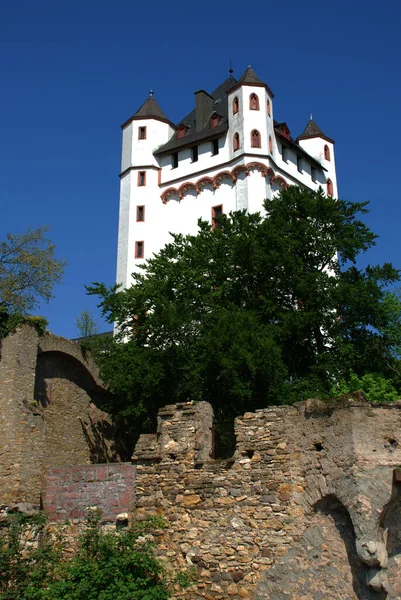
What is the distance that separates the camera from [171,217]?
38906 millimetres

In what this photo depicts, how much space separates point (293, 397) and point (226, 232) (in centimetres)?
843

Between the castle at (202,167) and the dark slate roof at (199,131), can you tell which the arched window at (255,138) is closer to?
the castle at (202,167)

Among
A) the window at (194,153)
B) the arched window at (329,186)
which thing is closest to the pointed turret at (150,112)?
the window at (194,153)

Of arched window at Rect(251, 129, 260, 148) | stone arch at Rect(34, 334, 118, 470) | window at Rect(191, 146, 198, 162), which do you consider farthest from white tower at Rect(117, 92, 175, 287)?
stone arch at Rect(34, 334, 118, 470)

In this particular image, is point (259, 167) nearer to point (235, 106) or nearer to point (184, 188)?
point (235, 106)

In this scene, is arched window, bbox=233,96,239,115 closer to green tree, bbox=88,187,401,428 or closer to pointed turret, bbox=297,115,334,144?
pointed turret, bbox=297,115,334,144

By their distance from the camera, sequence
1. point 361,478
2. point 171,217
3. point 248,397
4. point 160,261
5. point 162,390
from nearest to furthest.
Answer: point 361,478, point 248,397, point 162,390, point 160,261, point 171,217

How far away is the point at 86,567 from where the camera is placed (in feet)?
41.9

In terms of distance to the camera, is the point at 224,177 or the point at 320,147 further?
the point at 320,147

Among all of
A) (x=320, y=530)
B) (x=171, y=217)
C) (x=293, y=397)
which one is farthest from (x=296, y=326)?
(x=171, y=217)

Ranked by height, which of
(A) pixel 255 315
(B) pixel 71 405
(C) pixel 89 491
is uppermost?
(A) pixel 255 315

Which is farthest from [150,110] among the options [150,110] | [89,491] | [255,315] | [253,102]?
[89,491]

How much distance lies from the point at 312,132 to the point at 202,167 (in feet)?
30.9

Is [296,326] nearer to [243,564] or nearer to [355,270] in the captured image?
[355,270]
